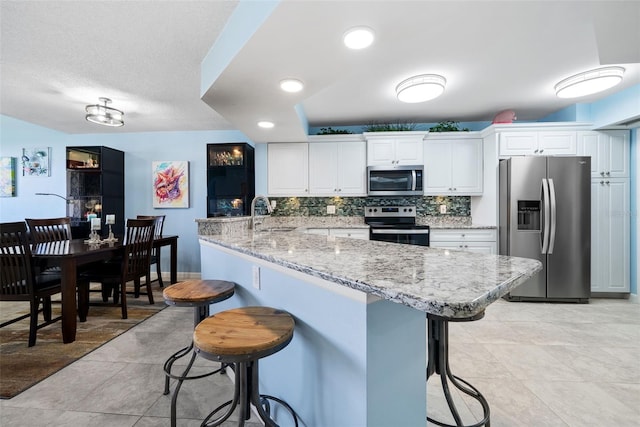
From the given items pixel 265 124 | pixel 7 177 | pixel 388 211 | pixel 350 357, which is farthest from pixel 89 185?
pixel 350 357

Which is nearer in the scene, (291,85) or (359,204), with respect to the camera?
(291,85)

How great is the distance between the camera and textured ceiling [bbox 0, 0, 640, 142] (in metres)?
1.57

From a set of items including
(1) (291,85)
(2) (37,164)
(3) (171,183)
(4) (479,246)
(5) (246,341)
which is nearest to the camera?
(5) (246,341)

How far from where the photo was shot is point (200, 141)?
4793 millimetres

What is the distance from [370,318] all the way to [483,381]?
61.9 inches

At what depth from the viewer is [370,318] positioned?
0.86m

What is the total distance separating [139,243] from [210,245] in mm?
1633

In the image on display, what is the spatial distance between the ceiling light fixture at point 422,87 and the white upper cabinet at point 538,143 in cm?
149

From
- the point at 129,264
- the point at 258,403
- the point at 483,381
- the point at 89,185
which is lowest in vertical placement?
the point at 483,381

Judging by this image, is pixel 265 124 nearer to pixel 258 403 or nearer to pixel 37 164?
pixel 258 403

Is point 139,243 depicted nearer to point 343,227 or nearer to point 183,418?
point 183,418

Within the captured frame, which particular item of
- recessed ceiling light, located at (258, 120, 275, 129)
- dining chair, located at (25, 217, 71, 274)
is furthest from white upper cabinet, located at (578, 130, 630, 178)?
dining chair, located at (25, 217, 71, 274)

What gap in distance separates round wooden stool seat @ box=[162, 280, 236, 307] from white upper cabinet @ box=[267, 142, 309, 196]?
2658 millimetres

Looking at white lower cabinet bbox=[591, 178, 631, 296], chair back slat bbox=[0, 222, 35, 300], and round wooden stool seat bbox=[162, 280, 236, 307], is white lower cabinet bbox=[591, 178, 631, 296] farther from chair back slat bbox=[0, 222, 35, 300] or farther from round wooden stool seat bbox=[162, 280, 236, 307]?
chair back slat bbox=[0, 222, 35, 300]
